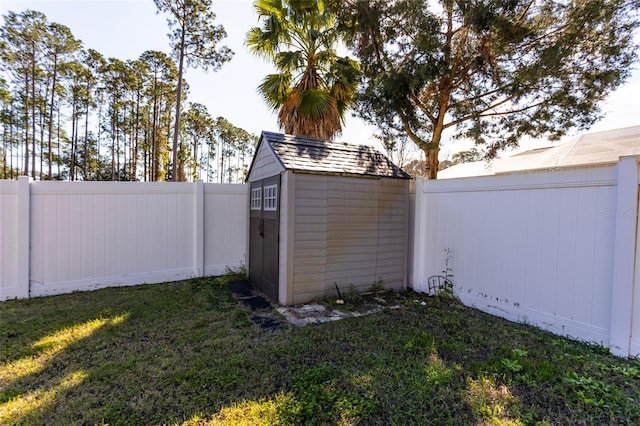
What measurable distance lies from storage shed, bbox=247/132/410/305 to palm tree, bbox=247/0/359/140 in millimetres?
1775

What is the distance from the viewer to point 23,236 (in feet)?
13.2

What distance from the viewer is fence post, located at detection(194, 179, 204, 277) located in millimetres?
5305

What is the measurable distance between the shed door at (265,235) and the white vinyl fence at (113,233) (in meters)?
0.67

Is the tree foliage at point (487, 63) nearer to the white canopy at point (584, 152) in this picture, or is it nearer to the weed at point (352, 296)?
the white canopy at point (584, 152)

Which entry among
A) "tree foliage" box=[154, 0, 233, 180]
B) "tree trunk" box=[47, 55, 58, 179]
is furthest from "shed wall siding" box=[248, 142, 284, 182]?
"tree trunk" box=[47, 55, 58, 179]

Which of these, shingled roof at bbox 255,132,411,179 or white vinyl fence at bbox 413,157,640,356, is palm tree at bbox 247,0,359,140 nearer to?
shingled roof at bbox 255,132,411,179

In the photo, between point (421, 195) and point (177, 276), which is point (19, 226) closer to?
point (177, 276)

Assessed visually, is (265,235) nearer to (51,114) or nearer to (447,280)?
(447,280)

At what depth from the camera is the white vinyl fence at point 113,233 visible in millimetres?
4016

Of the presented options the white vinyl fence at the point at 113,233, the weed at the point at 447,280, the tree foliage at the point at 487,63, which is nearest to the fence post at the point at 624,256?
the weed at the point at 447,280

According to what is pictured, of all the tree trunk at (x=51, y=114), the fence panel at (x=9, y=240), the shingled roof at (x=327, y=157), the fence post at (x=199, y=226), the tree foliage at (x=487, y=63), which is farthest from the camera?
the tree trunk at (x=51, y=114)

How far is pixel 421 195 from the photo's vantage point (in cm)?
465

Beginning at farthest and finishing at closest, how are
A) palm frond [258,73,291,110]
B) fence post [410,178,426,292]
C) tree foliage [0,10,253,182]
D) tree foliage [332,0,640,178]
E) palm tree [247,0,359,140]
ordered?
tree foliage [0,10,253,182] → palm frond [258,73,291,110] → palm tree [247,0,359,140] → fence post [410,178,426,292] → tree foliage [332,0,640,178]

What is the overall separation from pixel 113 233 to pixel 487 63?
7001mm
